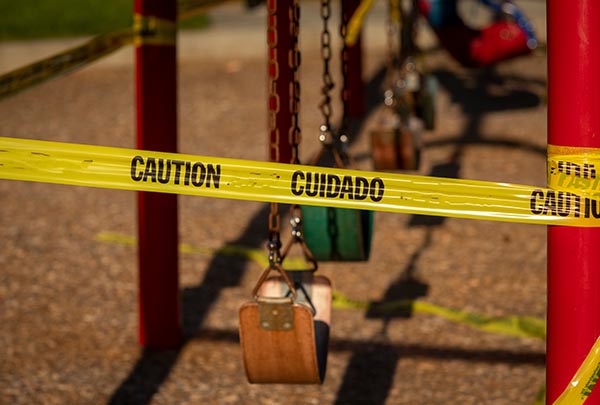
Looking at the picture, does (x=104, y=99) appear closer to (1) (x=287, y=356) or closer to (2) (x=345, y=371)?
(2) (x=345, y=371)

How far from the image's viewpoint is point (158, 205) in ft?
14.5

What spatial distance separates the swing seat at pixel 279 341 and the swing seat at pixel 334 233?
56 centimetres

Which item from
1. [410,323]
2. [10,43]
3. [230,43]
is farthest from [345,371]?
[10,43]

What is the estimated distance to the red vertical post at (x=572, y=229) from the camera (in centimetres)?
252

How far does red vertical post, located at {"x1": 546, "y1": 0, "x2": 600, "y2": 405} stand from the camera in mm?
2523

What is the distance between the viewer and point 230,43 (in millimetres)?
10883

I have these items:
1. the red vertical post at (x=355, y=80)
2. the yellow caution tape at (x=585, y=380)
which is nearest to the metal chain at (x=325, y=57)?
the yellow caution tape at (x=585, y=380)

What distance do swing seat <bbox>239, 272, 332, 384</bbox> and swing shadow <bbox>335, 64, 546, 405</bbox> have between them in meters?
1.07

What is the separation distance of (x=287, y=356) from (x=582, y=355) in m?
0.80

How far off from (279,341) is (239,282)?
2.50m

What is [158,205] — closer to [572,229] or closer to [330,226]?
[330,226]

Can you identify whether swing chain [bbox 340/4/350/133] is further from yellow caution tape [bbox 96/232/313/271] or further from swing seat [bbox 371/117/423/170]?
yellow caution tape [bbox 96/232/313/271]

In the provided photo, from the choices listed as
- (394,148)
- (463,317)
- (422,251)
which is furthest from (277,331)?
(422,251)

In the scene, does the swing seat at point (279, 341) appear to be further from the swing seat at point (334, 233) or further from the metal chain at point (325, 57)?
the metal chain at point (325, 57)
